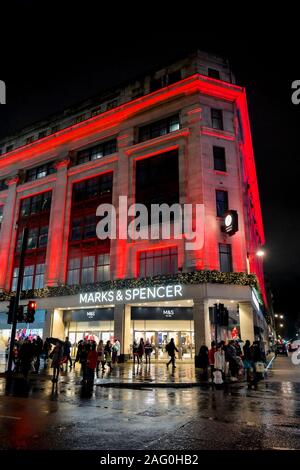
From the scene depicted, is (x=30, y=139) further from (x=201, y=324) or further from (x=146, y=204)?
(x=201, y=324)

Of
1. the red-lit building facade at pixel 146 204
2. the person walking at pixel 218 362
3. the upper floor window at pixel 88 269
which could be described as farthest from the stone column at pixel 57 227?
the person walking at pixel 218 362

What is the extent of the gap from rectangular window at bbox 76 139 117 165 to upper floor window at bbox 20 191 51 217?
543cm

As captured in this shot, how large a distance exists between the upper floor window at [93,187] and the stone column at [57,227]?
4.70ft

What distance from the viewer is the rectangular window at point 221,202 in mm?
27969

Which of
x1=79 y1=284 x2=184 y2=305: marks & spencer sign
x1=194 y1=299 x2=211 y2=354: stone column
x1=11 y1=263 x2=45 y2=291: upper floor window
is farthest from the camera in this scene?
x1=11 y1=263 x2=45 y2=291: upper floor window

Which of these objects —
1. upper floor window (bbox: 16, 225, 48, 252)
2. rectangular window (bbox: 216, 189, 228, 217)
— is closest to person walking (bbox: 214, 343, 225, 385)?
rectangular window (bbox: 216, 189, 228, 217)

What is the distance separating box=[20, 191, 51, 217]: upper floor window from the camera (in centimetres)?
3788

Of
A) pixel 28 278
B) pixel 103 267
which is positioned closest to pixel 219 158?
pixel 103 267

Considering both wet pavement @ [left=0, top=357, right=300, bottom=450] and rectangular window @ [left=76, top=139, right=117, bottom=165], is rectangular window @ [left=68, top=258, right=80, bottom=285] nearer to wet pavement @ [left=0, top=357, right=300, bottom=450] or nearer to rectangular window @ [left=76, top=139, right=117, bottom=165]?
rectangular window @ [left=76, top=139, right=117, bottom=165]

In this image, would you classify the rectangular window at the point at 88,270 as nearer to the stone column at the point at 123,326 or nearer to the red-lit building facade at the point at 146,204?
the red-lit building facade at the point at 146,204

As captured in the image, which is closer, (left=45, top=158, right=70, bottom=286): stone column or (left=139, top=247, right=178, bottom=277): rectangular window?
(left=139, top=247, right=178, bottom=277): rectangular window
